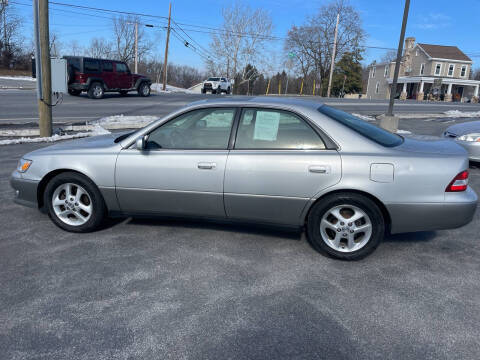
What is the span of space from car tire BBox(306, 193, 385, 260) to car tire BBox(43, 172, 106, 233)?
2.23 m

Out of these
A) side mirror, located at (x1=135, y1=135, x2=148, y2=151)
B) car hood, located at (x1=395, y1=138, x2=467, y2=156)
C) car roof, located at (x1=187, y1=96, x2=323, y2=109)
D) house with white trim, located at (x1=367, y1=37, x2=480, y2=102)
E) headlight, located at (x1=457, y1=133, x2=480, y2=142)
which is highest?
house with white trim, located at (x1=367, y1=37, x2=480, y2=102)

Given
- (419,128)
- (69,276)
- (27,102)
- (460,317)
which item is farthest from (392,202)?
(27,102)

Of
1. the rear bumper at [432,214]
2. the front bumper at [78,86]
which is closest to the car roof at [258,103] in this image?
the rear bumper at [432,214]

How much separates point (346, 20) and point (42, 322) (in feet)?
207

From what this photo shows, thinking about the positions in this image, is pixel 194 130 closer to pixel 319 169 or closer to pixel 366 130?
pixel 319 169

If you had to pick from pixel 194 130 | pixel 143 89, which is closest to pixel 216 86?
pixel 143 89

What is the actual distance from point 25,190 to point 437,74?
5864 centimetres

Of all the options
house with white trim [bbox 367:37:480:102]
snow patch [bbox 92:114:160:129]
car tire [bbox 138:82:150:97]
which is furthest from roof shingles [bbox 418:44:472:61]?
snow patch [bbox 92:114:160:129]

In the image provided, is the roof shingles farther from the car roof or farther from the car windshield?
the car roof

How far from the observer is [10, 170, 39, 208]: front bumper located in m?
4.20

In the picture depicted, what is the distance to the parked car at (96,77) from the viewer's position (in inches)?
832

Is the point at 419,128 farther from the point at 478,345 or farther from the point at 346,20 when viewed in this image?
the point at 346,20

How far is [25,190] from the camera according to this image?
13.9ft

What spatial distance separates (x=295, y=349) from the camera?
247 centimetres
